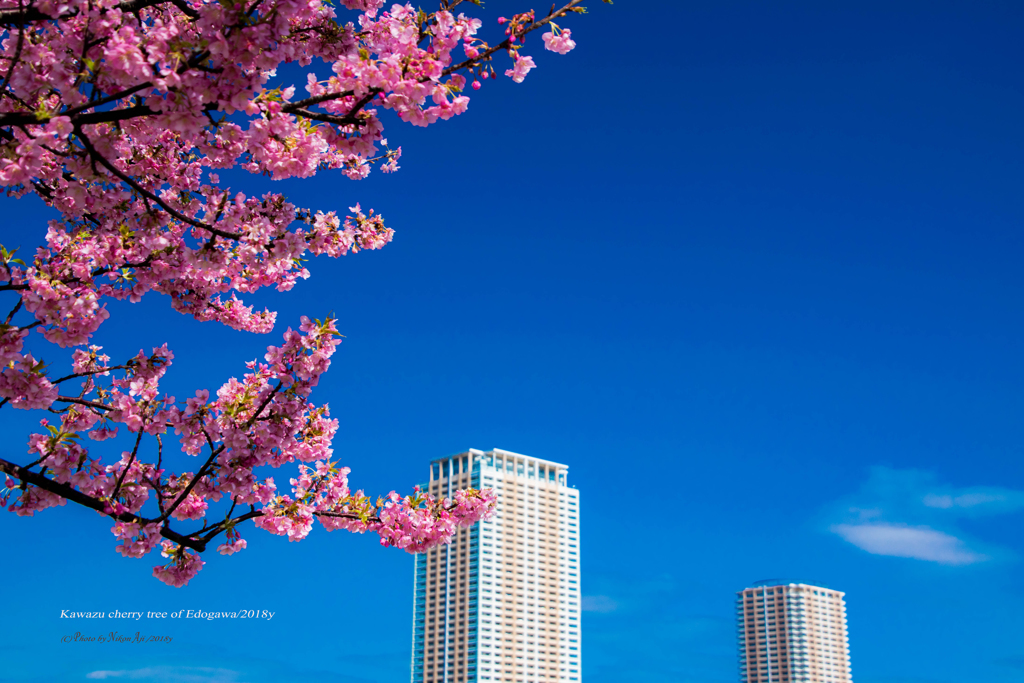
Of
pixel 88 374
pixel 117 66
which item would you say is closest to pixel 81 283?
pixel 88 374

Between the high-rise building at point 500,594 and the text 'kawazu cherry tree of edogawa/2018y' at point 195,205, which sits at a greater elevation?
the high-rise building at point 500,594

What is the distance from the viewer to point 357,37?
6.91 metres

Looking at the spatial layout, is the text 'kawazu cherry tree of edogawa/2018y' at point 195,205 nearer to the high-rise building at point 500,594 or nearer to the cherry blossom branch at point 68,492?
the cherry blossom branch at point 68,492

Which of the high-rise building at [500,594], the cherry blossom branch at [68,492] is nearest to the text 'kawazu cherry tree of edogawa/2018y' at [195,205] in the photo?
the cherry blossom branch at [68,492]

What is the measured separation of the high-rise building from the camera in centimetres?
17588

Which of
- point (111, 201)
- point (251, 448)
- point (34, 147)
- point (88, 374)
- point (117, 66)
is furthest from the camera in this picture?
point (111, 201)

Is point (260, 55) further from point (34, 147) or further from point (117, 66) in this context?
point (34, 147)

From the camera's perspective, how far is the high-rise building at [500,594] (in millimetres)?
175875

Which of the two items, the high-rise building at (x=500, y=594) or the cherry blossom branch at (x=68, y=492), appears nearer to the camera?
the cherry blossom branch at (x=68, y=492)

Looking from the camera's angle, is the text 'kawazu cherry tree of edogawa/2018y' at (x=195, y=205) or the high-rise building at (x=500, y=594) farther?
the high-rise building at (x=500, y=594)

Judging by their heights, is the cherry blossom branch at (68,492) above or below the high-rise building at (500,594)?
below

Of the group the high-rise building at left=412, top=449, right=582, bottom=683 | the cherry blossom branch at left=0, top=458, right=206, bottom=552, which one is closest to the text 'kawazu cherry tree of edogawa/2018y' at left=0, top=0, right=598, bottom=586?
the cherry blossom branch at left=0, top=458, right=206, bottom=552

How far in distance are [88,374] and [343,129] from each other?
3439mm

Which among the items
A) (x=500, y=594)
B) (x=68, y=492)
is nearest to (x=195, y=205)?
(x=68, y=492)
